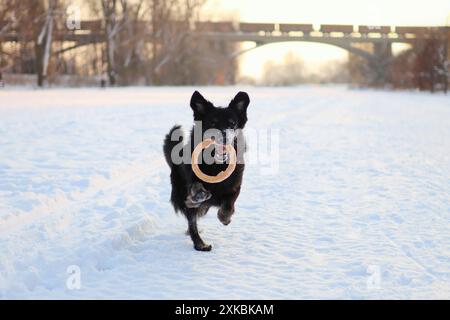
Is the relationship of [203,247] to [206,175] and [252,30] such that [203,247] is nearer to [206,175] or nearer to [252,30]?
[206,175]

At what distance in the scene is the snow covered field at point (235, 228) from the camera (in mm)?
3994

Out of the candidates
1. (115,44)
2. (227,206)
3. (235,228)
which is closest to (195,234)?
(227,206)

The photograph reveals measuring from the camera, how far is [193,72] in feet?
185

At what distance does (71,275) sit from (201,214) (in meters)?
1.43

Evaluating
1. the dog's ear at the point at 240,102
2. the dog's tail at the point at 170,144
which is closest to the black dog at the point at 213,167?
the dog's ear at the point at 240,102

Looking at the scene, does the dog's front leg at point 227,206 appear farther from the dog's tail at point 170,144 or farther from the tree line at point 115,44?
the tree line at point 115,44

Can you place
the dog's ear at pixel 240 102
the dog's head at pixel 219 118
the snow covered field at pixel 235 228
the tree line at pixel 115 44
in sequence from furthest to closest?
the tree line at pixel 115 44
the dog's ear at pixel 240 102
the dog's head at pixel 219 118
the snow covered field at pixel 235 228

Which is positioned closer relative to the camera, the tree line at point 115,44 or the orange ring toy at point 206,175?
the orange ring toy at point 206,175

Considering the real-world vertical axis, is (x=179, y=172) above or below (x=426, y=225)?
above

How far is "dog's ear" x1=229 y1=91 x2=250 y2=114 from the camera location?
4.97 m
